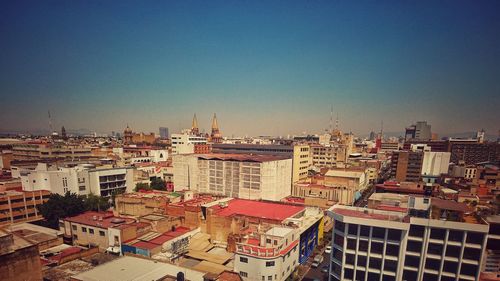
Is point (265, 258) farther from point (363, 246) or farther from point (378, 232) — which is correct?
point (378, 232)

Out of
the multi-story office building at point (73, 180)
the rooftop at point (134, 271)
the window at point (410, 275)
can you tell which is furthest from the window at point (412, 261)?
the multi-story office building at point (73, 180)

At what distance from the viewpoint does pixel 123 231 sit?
35562mm

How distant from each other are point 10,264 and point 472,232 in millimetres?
40142

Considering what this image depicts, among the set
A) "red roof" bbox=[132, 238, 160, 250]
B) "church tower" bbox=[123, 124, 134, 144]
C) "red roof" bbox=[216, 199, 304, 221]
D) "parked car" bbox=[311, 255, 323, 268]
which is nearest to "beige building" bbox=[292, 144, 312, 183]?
"red roof" bbox=[216, 199, 304, 221]

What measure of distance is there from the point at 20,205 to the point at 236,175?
45.4 metres

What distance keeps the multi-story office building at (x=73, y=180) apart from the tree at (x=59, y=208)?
28.7ft

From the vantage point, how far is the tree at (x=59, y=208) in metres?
46.1

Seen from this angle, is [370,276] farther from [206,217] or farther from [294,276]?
[206,217]

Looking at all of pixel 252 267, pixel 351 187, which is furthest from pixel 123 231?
pixel 351 187

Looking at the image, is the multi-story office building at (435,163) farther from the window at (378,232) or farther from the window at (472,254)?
the window at (378,232)

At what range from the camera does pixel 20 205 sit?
49.4m

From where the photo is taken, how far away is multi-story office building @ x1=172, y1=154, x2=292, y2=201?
2462 inches

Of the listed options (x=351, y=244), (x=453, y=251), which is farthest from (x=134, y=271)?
(x=453, y=251)

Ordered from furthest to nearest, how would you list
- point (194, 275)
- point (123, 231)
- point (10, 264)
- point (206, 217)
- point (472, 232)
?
point (206, 217) → point (123, 231) → point (194, 275) → point (472, 232) → point (10, 264)
